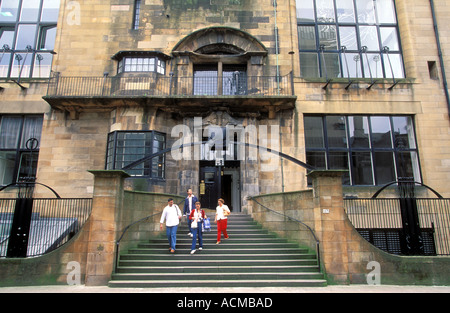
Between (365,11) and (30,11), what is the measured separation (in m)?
19.4

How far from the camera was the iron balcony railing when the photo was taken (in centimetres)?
1466

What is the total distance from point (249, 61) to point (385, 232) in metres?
10.6

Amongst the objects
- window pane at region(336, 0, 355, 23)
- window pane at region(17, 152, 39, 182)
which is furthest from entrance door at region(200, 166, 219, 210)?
window pane at region(336, 0, 355, 23)

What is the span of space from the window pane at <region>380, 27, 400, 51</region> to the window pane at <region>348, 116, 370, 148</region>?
4823 mm

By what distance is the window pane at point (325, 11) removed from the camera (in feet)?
55.9

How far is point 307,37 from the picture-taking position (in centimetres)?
1677

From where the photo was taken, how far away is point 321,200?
8.94 m

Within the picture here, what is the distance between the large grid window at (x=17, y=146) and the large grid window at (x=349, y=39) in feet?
48.0

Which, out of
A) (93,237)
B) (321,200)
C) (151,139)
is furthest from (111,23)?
(321,200)

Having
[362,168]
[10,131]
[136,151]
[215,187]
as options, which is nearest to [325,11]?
[362,168]

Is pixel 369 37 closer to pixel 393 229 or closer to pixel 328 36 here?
pixel 328 36

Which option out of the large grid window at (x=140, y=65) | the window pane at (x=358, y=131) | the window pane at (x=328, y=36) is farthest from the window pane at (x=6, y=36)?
the window pane at (x=358, y=131)

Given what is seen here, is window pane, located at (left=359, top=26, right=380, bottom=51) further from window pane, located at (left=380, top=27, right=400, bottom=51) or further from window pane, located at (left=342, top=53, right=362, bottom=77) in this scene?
window pane, located at (left=342, top=53, right=362, bottom=77)

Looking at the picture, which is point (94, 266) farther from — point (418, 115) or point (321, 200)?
point (418, 115)
